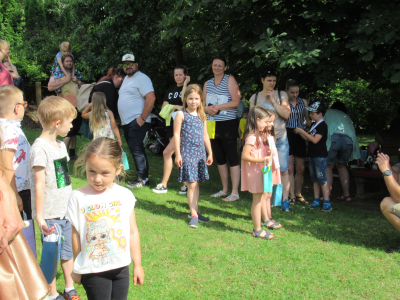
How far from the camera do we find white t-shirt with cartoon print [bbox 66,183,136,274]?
2.44 metres

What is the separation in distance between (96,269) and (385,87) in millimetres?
7171

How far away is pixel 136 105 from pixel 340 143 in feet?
11.6

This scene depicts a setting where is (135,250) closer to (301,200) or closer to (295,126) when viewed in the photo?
(295,126)

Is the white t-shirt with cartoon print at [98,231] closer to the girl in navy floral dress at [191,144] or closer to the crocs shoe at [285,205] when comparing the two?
the girl in navy floral dress at [191,144]

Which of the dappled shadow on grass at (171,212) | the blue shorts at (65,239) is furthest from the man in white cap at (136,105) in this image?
→ the blue shorts at (65,239)

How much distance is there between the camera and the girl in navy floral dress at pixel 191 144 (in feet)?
17.1

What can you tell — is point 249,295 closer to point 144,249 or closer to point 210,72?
point 144,249

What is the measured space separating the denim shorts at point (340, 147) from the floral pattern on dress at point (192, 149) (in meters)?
2.53

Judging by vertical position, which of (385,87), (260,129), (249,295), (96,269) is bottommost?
(249,295)

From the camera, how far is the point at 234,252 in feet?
14.4

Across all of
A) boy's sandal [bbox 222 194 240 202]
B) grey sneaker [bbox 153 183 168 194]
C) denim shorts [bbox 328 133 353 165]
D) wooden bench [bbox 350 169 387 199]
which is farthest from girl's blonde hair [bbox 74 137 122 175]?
wooden bench [bbox 350 169 387 199]

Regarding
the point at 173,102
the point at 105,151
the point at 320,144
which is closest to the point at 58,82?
the point at 173,102

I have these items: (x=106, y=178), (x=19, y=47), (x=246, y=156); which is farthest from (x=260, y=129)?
(x=19, y=47)

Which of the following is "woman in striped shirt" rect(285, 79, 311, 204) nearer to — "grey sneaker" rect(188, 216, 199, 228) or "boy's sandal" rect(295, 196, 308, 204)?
"boy's sandal" rect(295, 196, 308, 204)
